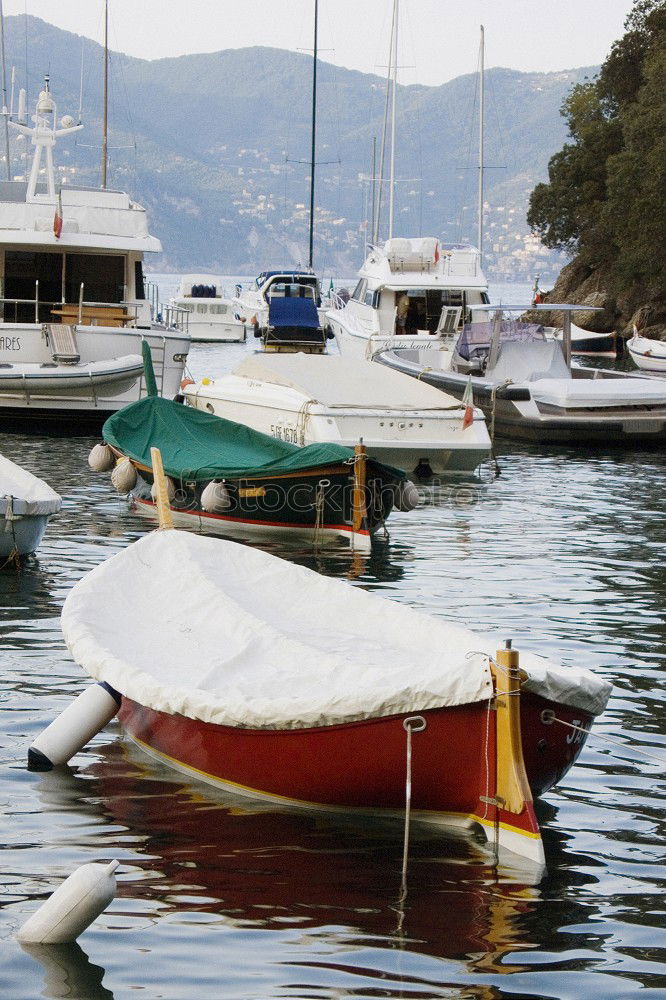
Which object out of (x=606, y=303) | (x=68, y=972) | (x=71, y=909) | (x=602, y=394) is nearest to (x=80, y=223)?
(x=602, y=394)

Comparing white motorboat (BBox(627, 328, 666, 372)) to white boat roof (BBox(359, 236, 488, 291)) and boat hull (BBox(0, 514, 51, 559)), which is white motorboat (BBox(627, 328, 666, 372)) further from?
boat hull (BBox(0, 514, 51, 559))

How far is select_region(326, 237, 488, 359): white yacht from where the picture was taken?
35188 mm

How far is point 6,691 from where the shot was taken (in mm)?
9672

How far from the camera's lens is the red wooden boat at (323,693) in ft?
21.3

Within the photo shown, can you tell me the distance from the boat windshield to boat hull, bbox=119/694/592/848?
21.5 m

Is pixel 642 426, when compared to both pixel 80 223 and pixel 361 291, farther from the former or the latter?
pixel 361 291

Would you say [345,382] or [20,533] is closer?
[20,533]

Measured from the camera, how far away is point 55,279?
90.4 ft

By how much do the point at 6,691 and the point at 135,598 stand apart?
1.13 m

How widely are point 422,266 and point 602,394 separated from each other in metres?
12.6

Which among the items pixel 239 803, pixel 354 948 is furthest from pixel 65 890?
pixel 239 803

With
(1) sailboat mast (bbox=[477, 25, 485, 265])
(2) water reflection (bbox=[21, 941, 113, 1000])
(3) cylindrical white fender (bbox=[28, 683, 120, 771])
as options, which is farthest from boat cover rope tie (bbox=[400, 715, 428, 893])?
(1) sailboat mast (bbox=[477, 25, 485, 265])

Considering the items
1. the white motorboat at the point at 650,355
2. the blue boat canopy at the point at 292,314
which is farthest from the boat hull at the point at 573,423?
the blue boat canopy at the point at 292,314

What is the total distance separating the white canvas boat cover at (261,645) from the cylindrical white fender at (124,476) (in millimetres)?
6932
